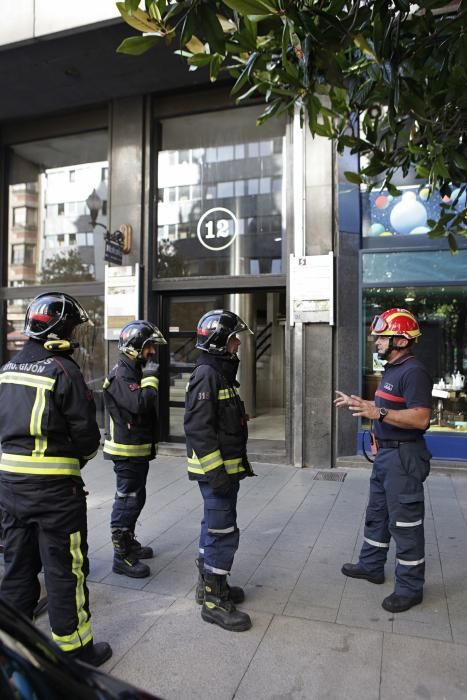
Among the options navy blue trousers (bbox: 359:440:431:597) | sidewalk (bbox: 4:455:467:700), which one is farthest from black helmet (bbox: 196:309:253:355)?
sidewalk (bbox: 4:455:467:700)

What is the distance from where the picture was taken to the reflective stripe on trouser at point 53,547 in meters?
2.59

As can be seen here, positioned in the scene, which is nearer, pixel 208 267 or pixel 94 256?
pixel 208 267

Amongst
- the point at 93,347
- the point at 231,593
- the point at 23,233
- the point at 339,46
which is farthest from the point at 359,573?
the point at 23,233

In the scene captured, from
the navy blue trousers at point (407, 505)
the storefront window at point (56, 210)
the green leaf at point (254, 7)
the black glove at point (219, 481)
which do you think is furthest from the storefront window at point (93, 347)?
the green leaf at point (254, 7)

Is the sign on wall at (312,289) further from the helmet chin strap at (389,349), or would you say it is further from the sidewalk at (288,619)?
the helmet chin strap at (389,349)

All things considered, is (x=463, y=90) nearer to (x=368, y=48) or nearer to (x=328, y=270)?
(x=368, y=48)

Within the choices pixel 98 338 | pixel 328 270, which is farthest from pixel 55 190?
pixel 328 270

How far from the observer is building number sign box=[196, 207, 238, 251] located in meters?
8.41

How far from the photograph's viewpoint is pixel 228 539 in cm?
329

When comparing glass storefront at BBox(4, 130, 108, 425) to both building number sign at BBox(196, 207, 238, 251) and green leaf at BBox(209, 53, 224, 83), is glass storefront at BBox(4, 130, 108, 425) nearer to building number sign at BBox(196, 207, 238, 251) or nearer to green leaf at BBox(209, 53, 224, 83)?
building number sign at BBox(196, 207, 238, 251)

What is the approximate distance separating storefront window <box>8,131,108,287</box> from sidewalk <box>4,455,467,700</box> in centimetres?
551

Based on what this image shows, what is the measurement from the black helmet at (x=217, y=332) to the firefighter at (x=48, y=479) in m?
0.98

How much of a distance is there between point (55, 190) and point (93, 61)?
291 centimetres

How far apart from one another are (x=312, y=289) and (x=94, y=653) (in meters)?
5.58
